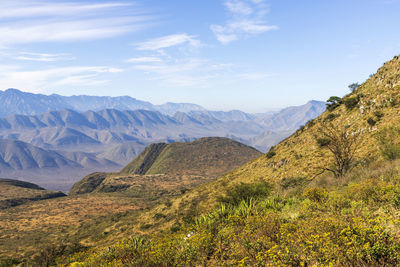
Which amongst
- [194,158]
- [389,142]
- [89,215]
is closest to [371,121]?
[389,142]

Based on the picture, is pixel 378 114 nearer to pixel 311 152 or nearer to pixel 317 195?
pixel 311 152

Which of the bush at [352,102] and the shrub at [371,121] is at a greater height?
the bush at [352,102]

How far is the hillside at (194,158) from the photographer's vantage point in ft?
375

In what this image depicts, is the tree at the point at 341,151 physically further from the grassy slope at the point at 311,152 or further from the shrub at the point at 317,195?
the shrub at the point at 317,195

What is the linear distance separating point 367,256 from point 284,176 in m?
23.5

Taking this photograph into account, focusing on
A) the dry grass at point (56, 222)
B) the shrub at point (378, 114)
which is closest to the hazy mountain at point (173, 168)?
the dry grass at point (56, 222)

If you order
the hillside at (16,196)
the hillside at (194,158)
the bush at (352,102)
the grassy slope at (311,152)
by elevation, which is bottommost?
the hillside at (16,196)

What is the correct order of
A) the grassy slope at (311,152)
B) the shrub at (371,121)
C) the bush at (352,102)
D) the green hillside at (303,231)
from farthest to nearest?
the bush at (352,102) → the shrub at (371,121) → the grassy slope at (311,152) → the green hillside at (303,231)

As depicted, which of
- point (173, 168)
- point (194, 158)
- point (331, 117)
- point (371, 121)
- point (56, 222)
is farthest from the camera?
point (194, 158)

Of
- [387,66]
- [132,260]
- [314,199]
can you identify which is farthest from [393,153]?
[387,66]

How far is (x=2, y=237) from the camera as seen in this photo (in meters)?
39.4

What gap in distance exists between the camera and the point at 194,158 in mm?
127875

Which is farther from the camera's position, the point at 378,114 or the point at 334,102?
the point at 334,102

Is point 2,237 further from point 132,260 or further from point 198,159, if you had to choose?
point 198,159
